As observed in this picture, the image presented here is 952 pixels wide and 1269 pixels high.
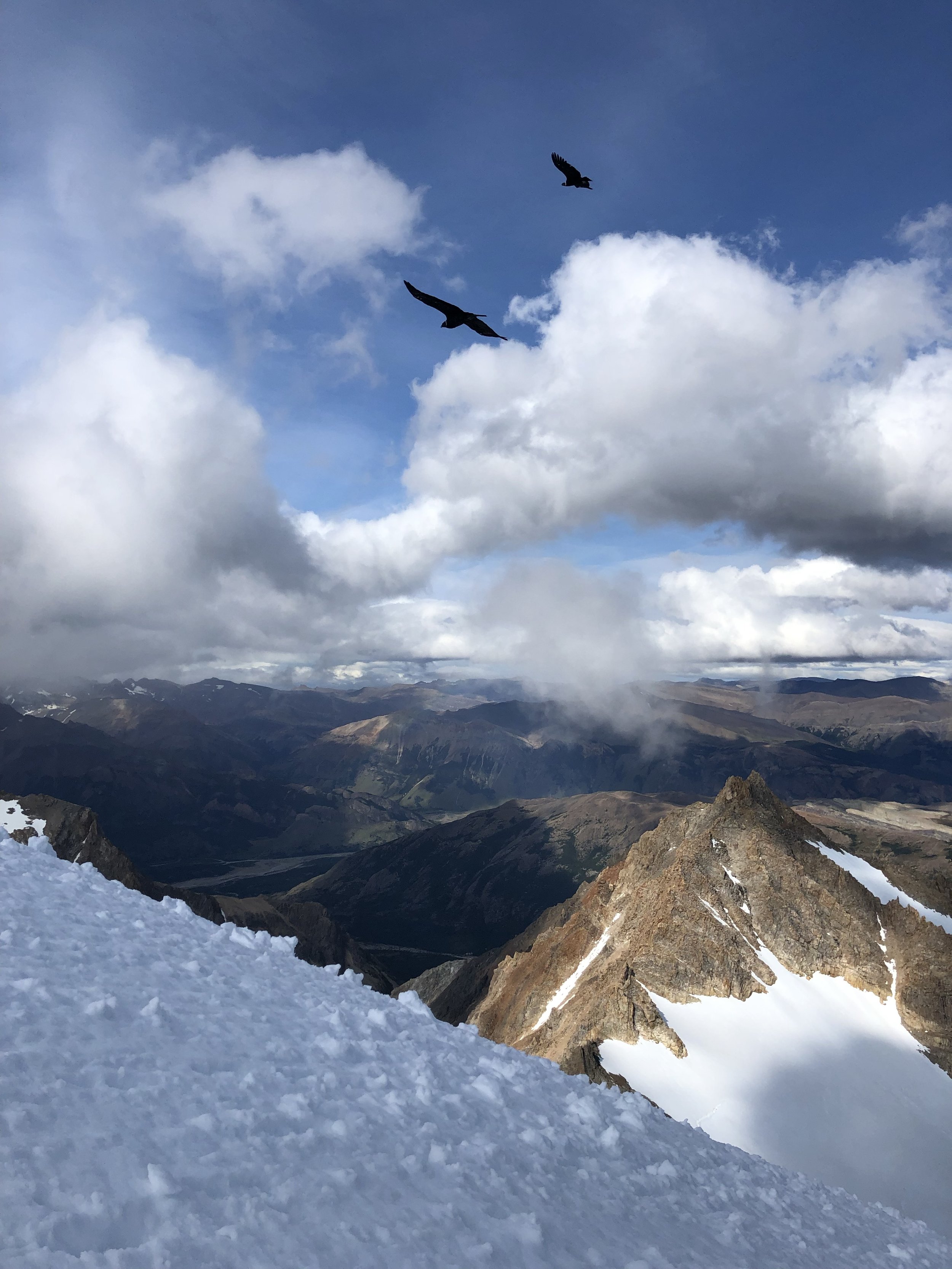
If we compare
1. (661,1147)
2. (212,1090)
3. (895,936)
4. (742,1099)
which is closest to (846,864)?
(895,936)

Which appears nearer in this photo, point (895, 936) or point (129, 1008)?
point (129, 1008)

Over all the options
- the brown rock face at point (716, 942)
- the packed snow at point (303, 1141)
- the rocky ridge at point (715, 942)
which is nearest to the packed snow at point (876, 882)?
the brown rock face at point (716, 942)

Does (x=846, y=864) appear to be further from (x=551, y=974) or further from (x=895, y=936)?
(x=551, y=974)

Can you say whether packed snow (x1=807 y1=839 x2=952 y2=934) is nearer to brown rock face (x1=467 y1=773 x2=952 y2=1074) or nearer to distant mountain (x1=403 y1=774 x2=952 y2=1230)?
distant mountain (x1=403 y1=774 x2=952 y2=1230)

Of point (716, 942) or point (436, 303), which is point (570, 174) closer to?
point (436, 303)

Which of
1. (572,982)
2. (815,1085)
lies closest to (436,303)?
(815,1085)

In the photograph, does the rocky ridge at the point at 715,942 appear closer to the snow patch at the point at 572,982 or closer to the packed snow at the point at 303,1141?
the snow patch at the point at 572,982

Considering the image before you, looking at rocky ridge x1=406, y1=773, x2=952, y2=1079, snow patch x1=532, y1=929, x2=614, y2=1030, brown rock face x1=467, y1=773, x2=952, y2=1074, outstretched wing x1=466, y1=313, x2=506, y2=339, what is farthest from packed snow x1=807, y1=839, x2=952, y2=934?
outstretched wing x1=466, y1=313, x2=506, y2=339
